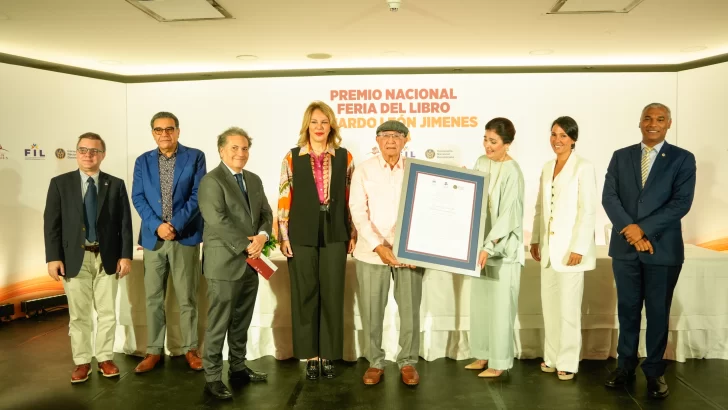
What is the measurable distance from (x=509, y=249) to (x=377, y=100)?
356cm

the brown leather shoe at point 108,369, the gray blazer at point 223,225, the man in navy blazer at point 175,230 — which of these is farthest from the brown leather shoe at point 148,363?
the gray blazer at point 223,225

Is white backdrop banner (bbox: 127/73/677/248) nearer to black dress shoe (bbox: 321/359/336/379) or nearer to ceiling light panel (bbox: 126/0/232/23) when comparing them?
ceiling light panel (bbox: 126/0/232/23)

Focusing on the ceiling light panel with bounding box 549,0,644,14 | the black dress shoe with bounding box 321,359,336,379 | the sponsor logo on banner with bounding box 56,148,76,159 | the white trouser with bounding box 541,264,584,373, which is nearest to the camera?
the white trouser with bounding box 541,264,584,373

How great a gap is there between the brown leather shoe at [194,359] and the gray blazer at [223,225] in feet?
2.97

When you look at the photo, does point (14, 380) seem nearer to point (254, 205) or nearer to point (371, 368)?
point (254, 205)

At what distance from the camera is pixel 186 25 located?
4.59 m

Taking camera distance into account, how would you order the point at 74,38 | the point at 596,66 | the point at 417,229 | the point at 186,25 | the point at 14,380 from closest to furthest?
the point at 417,229
the point at 14,380
the point at 186,25
the point at 74,38
the point at 596,66

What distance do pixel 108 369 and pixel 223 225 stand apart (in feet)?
4.74

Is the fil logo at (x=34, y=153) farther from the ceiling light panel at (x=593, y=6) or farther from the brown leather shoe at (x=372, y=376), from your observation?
the ceiling light panel at (x=593, y=6)

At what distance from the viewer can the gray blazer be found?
306cm

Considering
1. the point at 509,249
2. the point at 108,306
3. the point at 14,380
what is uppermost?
the point at 509,249

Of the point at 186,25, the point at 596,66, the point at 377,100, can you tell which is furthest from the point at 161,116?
the point at 596,66

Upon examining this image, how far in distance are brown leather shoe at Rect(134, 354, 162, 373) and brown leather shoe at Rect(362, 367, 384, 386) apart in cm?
152

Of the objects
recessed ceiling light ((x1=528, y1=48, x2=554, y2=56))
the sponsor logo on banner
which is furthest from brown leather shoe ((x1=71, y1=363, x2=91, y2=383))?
recessed ceiling light ((x1=528, y1=48, x2=554, y2=56))
